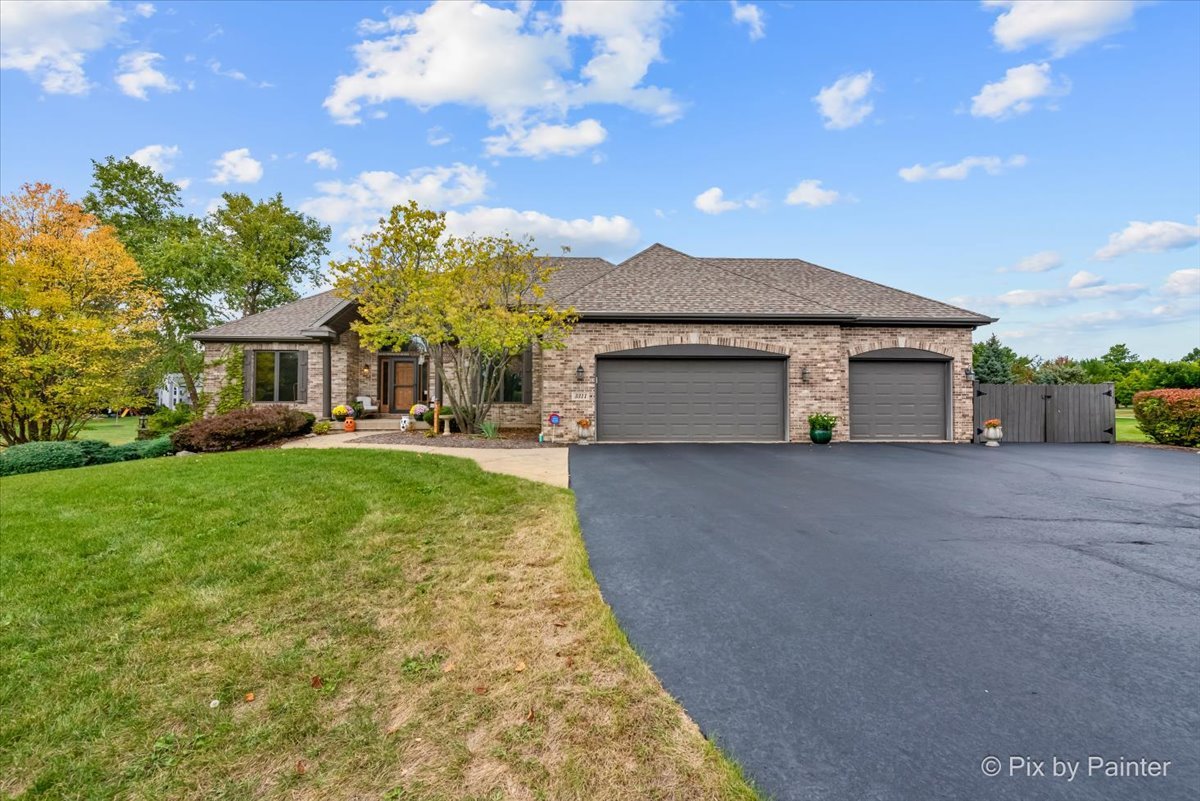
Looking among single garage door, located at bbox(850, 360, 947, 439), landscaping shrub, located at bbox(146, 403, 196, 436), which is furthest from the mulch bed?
single garage door, located at bbox(850, 360, 947, 439)

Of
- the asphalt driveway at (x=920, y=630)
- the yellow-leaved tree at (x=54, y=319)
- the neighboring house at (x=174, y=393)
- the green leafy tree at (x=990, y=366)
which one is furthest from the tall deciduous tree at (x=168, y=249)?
the green leafy tree at (x=990, y=366)

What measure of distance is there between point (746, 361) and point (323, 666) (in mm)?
12422

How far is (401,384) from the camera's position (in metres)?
17.5

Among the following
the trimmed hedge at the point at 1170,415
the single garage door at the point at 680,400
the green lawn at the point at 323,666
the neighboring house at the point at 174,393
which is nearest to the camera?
the green lawn at the point at 323,666

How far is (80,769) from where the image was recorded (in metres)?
2.05

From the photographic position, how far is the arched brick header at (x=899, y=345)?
1370 cm

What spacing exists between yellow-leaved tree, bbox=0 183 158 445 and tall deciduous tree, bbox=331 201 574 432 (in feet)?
22.3

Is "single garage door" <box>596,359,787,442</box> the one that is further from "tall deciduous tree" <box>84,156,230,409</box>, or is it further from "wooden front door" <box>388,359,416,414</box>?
"tall deciduous tree" <box>84,156,230,409</box>

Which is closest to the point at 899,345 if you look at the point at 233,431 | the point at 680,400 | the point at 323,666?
the point at 680,400

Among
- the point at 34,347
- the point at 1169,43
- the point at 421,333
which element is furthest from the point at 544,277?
the point at 1169,43

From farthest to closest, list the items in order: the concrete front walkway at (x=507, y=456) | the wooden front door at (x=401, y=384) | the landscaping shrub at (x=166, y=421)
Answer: the wooden front door at (x=401, y=384)
the landscaping shrub at (x=166, y=421)
the concrete front walkway at (x=507, y=456)

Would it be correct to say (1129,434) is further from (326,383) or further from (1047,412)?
(326,383)

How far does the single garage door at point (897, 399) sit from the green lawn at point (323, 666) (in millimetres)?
11910

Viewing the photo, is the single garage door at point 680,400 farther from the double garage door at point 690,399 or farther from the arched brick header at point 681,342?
the arched brick header at point 681,342
